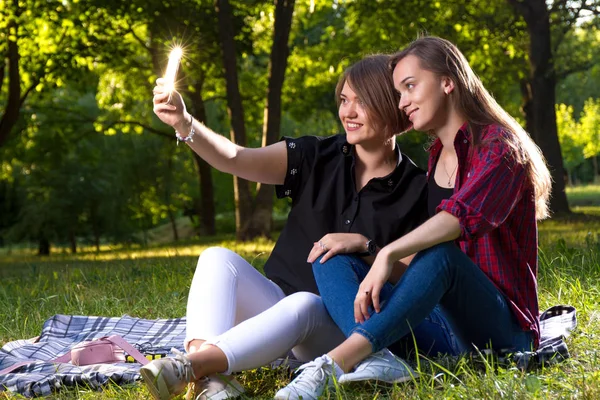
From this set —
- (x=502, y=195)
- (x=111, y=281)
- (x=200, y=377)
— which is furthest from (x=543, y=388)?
(x=111, y=281)

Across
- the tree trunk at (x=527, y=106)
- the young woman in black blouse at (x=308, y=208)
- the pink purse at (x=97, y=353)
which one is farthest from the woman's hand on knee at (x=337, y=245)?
the tree trunk at (x=527, y=106)

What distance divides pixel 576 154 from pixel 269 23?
1182 inches

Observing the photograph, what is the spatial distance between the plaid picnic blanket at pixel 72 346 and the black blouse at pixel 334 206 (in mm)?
735

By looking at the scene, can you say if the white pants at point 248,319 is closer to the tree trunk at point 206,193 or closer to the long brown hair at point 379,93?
the long brown hair at point 379,93

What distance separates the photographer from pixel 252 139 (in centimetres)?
2292

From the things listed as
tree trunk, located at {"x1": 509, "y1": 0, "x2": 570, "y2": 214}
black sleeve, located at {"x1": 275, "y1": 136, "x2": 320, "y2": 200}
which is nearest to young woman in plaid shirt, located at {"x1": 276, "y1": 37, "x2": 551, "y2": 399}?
black sleeve, located at {"x1": 275, "y1": 136, "x2": 320, "y2": 200}

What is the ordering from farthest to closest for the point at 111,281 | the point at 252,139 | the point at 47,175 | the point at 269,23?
1. the point at 47,175
2. the point at 252,139
3. the point at 269,23
4. the point at 111,281

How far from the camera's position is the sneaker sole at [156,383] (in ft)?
8.32

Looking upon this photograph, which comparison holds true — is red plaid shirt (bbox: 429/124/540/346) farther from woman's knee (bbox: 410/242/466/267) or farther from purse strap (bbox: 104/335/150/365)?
purse strap (bbox: 104/335/150/365)

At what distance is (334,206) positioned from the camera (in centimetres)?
343

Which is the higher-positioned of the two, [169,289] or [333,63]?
[333,63]

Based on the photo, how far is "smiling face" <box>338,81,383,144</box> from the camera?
10.9 ft

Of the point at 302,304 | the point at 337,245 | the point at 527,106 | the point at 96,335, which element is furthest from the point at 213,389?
the point at 527,106

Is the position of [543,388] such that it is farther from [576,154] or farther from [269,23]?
[576,154]
